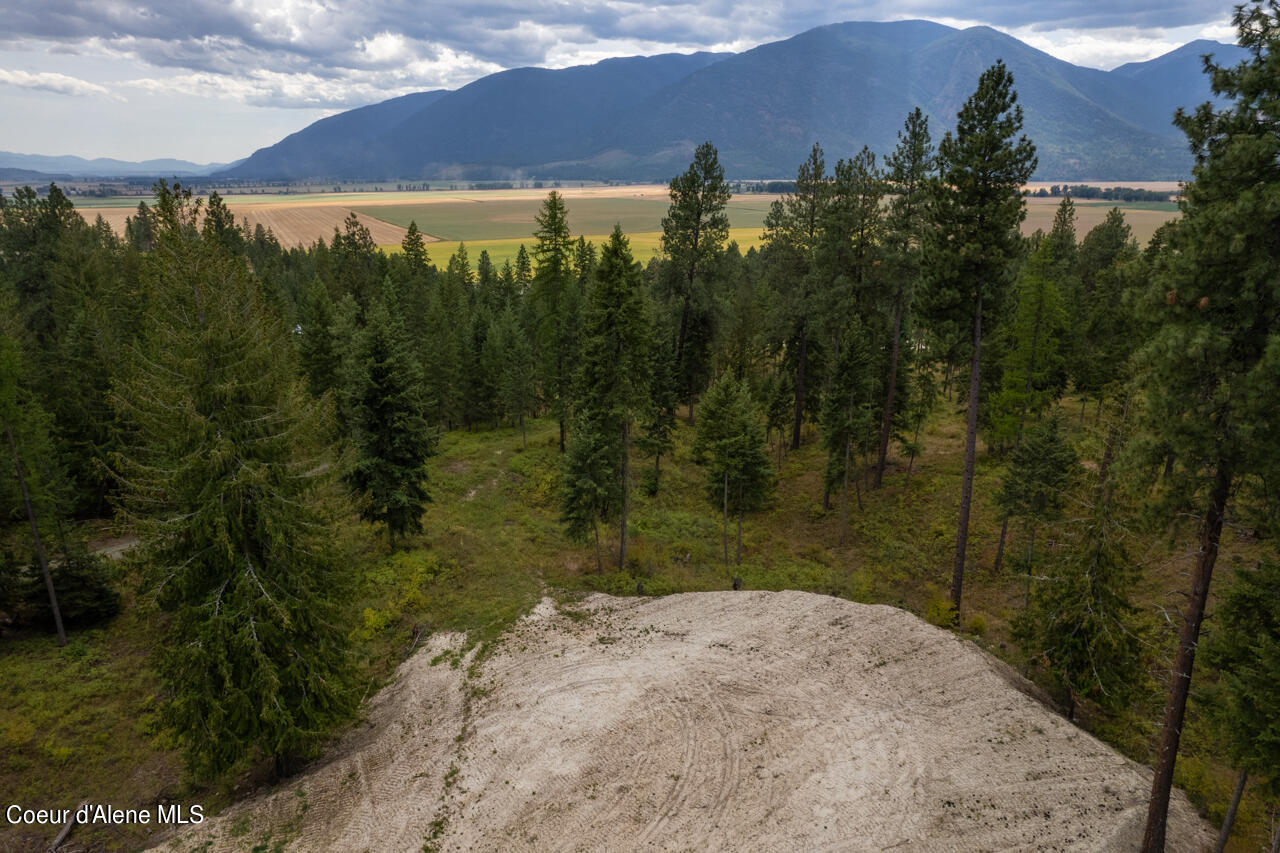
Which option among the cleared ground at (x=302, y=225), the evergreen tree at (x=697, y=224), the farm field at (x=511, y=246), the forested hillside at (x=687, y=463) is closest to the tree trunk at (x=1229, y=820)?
the forested hillside at (x=687, y=463)

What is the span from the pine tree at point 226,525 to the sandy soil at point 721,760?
2624mm

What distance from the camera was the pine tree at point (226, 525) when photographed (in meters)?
12.5

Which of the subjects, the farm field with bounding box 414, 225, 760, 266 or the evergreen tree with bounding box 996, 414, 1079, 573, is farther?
the farm field with bounding box 414, 225, 760, 266

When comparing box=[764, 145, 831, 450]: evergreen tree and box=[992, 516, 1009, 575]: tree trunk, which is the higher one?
box=[764, 145, 831, 450]: evergreen tree

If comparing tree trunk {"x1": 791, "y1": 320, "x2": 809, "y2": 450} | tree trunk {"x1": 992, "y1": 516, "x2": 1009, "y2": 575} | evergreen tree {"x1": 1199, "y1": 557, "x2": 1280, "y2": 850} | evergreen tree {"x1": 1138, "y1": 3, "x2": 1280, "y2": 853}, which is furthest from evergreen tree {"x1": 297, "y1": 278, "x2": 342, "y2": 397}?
evergreen tree {"x1": 1199, "y1": 557, "x2": 1280, "y2": 850}

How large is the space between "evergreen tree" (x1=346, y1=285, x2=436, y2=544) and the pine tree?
10593mm

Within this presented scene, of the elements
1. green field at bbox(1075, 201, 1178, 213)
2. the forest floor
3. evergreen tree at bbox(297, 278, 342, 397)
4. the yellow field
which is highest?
green field at bbox(1075, 201, 1178, 213)

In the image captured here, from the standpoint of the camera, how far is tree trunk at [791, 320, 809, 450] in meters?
37.0

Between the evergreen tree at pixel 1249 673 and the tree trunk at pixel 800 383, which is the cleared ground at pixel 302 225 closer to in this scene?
the tree trunk at pixel 800 383

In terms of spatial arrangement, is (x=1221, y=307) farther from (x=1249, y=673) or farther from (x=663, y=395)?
(x=663, y=395)

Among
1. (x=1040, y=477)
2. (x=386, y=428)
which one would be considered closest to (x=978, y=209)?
(x=1040, y=477)

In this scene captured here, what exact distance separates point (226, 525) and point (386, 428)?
516 inches

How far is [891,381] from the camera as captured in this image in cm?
3186

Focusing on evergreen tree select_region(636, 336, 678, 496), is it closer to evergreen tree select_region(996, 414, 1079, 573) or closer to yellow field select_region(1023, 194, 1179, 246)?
evergreen tree select_region(996, 414, 1079, 573)
